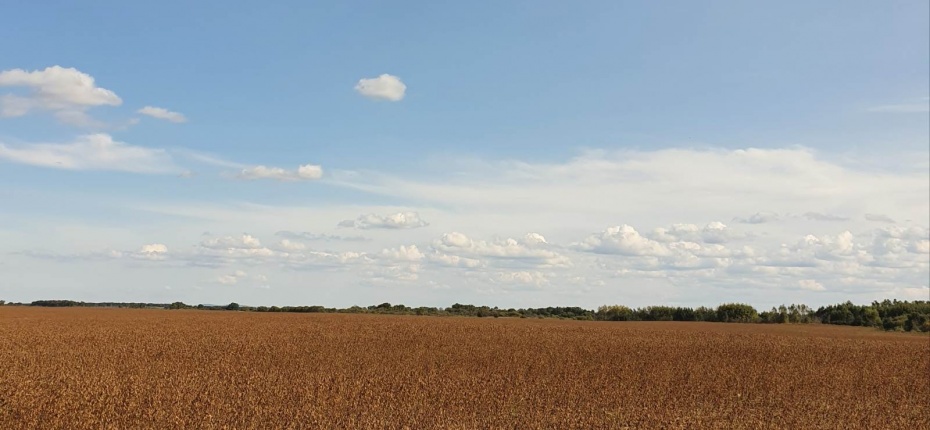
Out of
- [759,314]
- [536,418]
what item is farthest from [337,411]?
[759,314]

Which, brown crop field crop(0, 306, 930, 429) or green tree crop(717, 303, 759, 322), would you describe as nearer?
brown crop field crop(0, 306, 930, 429)

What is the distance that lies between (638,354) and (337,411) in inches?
708

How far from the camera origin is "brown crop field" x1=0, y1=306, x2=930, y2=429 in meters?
15.4

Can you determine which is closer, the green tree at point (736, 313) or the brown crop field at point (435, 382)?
the brown crop field at point (435, 382)

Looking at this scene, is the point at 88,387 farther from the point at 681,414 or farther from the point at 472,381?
the point at 681,414

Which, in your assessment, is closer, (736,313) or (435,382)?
(435,382)

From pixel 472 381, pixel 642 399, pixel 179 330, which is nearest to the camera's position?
pixel 642 399

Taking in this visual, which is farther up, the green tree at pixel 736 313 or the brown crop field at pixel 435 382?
the green tree at pixel 736 313

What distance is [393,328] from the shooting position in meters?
42.4

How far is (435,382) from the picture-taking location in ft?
67.1

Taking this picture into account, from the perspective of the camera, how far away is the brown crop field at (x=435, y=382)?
50.5ft

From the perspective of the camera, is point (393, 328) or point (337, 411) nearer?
point (337, 411)

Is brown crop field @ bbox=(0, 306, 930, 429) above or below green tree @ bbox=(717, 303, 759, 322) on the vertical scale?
below

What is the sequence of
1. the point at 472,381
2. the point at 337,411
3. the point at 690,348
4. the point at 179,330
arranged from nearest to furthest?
1. the point at 337,411
2. the point at 472,381
3. the point at 690,348
4. the point at 179,330
